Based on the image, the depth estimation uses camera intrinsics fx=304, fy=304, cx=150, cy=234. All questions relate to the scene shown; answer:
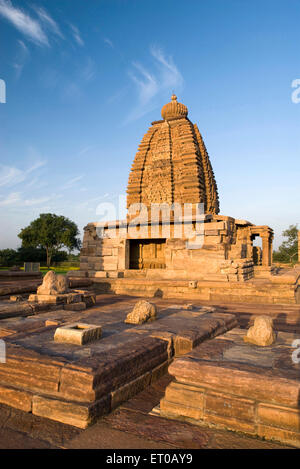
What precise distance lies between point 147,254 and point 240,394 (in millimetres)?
11245

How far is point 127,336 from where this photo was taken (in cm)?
343

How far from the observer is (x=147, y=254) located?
1348cm

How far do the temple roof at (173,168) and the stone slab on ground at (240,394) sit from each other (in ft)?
43.8

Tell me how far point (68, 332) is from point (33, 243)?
35.1 meters

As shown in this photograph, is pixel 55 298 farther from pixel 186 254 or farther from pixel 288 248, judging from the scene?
pixel 288 248

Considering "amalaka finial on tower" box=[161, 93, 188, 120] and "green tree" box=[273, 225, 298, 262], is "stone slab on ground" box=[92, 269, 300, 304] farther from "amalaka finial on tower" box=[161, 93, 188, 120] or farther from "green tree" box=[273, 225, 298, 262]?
"green tree" box=[273, 225, 298, 262]

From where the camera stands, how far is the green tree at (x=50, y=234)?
35.0m

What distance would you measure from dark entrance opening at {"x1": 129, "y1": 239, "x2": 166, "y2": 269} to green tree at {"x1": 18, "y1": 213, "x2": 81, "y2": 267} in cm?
2348

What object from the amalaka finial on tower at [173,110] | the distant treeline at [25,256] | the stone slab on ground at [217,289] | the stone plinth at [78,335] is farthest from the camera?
the distant treeline at [25,256]

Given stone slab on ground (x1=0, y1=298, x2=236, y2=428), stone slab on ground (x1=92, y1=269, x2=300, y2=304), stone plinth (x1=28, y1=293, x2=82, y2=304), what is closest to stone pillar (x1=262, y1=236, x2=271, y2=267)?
stone slab on ground (x1=92, y1=269, x2=300, y2=304)

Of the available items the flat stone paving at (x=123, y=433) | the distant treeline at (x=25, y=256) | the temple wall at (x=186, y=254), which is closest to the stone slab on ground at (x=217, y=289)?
the temple wall at (x=186, y=254)

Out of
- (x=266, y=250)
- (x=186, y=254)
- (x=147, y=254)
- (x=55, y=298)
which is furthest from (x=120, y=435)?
(x=266, y=250)

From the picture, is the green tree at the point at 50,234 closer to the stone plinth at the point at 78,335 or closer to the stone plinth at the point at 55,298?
the stone plinth at the point at 55,298

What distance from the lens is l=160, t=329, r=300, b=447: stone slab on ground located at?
2.09 meters
